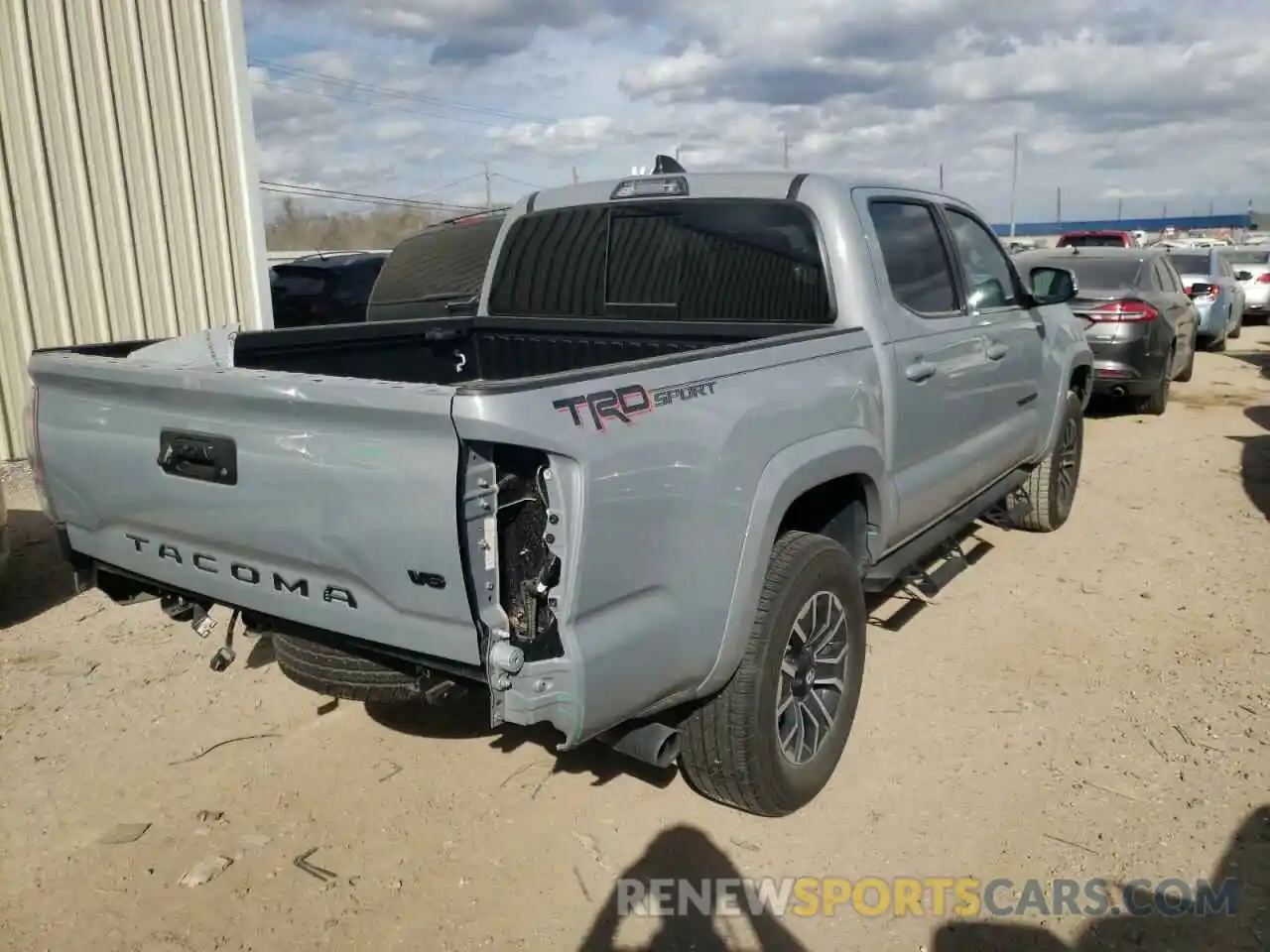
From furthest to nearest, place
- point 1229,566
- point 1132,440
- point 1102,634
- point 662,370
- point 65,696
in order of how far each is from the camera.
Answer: point 1132,440, point 1229,566, point 1102,634, point 65,696, point 662,370

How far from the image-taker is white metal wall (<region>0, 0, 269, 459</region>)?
7945 millimetres

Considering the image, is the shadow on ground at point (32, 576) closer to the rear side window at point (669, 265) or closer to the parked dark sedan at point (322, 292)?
the rear side window at point (669, 265)

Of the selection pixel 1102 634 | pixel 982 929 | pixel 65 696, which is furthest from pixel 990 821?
pixel 65 696

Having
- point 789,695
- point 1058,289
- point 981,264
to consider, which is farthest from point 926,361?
point 1058,289

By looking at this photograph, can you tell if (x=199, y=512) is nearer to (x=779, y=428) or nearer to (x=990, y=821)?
(x=779, y=428)

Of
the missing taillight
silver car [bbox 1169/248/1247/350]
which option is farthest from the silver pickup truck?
silver car [bbox 1169/248/1247/350]

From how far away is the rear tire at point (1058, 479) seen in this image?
6047mm

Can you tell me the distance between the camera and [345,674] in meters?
2.81

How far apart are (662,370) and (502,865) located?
1.64m

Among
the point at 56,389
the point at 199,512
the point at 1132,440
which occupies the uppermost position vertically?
the point at 56,389

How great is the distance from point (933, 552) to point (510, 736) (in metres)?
2.11

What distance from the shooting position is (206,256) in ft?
30.7

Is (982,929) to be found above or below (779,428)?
below

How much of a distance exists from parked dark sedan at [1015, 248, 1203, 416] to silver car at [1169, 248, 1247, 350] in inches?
208
